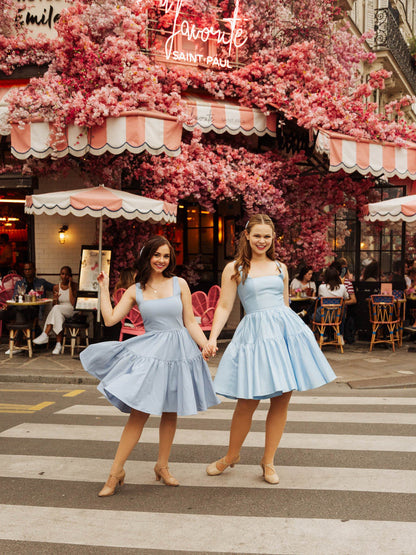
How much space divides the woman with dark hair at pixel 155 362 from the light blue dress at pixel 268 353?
0.22 metres

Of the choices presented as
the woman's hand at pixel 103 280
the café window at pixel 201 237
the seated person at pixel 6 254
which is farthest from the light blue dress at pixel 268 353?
the seated person at pixel 6 254

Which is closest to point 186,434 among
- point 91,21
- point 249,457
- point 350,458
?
point 249,457

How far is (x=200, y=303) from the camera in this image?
10.6 metres

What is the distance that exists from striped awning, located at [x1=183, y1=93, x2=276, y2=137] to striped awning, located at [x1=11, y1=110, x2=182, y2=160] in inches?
40.0

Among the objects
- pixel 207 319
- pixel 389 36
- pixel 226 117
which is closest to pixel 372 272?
pixel 207 319

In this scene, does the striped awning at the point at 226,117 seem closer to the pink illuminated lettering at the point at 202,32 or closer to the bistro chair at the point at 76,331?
the pink illuminated lettering at the point at 202,32

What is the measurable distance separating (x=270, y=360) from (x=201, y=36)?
32.9ft

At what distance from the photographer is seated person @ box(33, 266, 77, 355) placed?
11.2 m

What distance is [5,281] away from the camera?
12.5m

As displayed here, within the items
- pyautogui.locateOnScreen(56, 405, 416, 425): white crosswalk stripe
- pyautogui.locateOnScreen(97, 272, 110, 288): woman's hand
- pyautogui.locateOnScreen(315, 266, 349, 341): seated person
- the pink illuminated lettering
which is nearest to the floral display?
the pink illuminated lettering

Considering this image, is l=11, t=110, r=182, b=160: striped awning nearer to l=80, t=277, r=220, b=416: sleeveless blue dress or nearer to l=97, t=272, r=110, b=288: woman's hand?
l=97, t=272, r=110, b=288: woman's hand

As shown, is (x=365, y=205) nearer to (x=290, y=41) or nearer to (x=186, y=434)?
(x=290, y=41)

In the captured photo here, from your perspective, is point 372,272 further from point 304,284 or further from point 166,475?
point 166,475

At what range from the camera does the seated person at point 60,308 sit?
11.2 m
